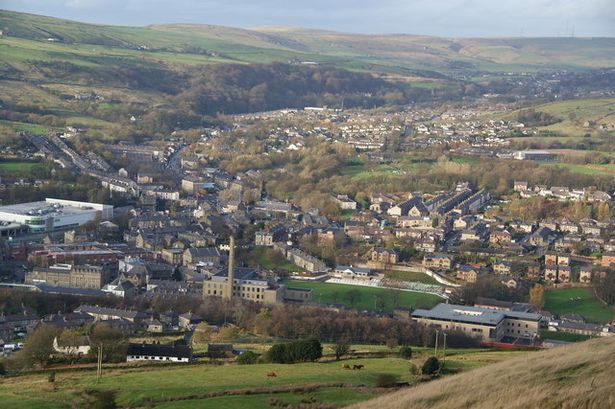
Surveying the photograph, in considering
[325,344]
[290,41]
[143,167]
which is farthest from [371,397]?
[290,41]

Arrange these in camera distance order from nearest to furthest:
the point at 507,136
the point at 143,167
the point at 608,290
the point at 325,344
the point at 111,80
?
the point at 325,344, the point at 608,290, the point at 143,167, the point at 507,136, the point at 111,80

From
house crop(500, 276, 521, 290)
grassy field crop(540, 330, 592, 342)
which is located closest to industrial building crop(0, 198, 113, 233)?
house crop(500, 276, 521, 290)

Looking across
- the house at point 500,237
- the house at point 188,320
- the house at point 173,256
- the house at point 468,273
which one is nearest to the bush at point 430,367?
the house at point 188,320

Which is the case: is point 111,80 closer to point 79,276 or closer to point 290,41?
point 79,276

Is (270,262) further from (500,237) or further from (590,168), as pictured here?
(590,168)

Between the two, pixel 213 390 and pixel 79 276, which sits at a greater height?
pixel 213 390

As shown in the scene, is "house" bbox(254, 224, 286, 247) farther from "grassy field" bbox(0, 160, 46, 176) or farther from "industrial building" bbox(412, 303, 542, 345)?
"grassy field" bbox(0, 160, 46, 176)
